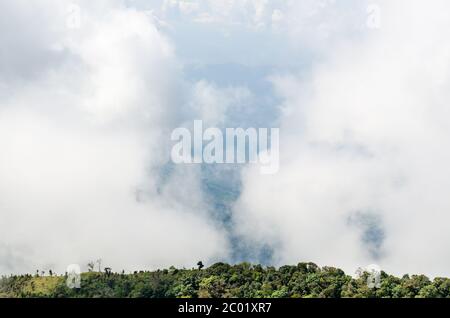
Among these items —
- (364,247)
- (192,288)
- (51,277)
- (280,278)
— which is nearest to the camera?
(192,288)

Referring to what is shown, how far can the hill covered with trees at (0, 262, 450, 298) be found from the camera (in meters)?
35.2

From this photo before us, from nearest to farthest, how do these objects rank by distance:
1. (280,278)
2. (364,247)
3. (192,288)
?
1. (192,288)
2. (280,278)
3. (364,247)

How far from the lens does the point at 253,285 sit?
3706 centimetres

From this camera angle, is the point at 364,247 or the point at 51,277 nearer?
the point at 51,277

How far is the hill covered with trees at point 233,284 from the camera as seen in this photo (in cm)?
3516

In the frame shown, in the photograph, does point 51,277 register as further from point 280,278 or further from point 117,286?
point 280,278

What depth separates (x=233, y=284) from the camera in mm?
37469
